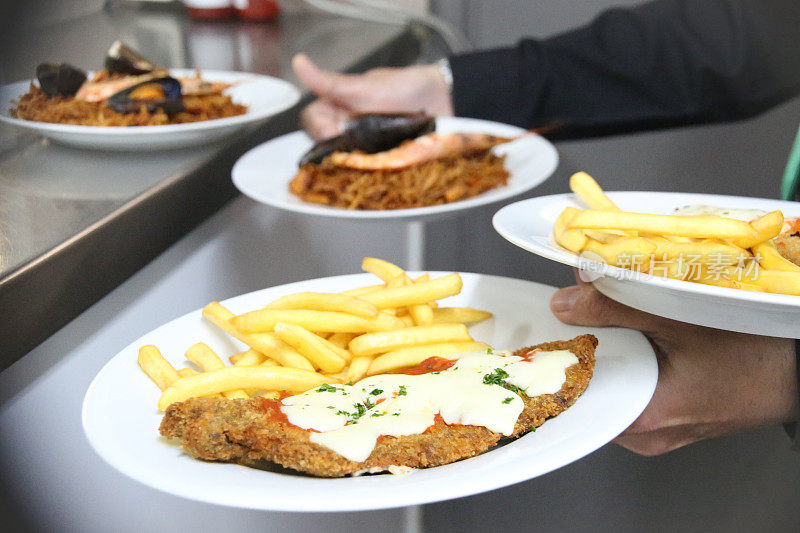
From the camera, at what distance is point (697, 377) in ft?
3.48

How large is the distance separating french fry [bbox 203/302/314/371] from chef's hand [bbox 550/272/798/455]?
370 mm

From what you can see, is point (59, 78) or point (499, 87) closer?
point (59, 78)

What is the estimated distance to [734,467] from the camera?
1.34 metres

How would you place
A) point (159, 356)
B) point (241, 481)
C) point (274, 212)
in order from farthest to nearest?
point (274, 212) < point (159, 356) < point (241, 481)

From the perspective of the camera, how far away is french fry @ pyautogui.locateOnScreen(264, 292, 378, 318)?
993 mm

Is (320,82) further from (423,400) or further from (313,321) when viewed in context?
(423,400)

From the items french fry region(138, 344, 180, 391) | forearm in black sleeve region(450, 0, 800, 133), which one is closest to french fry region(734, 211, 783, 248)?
french fry region(138, 344, 180, 391)

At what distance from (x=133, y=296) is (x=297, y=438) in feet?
1.60

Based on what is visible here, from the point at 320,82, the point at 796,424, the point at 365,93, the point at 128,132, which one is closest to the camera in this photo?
the point at 796,424

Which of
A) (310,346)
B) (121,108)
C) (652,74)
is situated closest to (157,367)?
(310,346)

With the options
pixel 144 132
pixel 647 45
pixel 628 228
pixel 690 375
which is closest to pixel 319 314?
pixel 628 228

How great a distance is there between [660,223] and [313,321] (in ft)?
1.51

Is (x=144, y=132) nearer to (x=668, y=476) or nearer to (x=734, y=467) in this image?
(x=668, y=476)

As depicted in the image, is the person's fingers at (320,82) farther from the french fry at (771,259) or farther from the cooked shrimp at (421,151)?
the french fry at (771,259)
